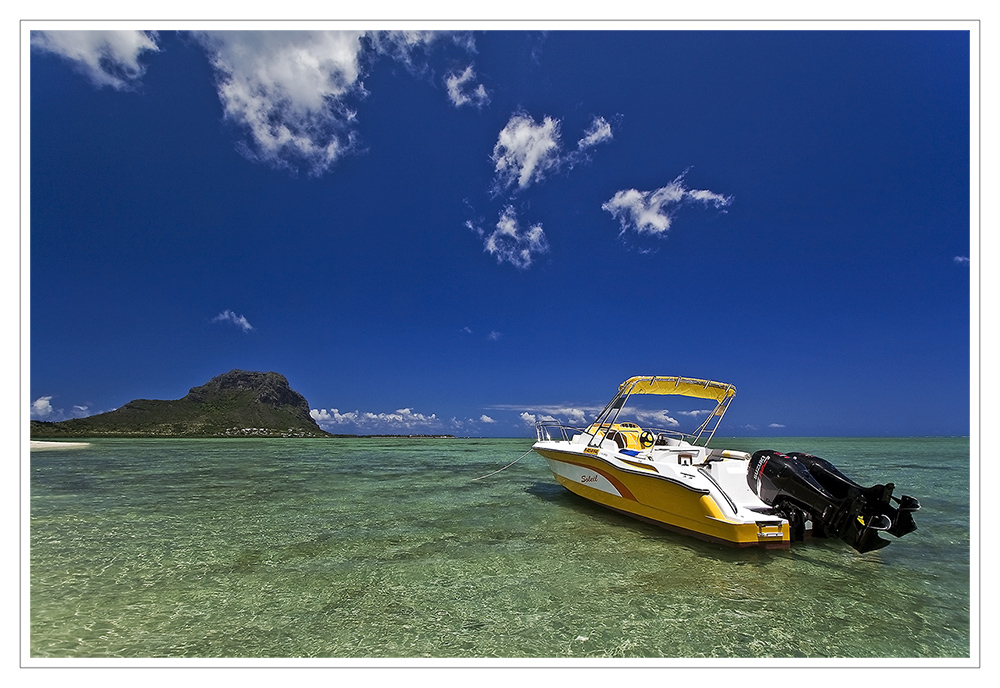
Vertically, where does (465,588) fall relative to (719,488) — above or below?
below

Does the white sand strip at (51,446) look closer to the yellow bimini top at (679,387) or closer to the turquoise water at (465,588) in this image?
the turquoise water at (465,588)

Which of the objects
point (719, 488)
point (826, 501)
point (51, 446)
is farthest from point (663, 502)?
point (51, 446)

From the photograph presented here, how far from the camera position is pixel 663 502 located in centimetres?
783

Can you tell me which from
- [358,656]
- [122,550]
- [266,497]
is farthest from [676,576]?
[266,497]

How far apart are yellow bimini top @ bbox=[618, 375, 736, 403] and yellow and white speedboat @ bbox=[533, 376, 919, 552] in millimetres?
23

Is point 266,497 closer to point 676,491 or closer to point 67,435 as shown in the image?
point 676,491

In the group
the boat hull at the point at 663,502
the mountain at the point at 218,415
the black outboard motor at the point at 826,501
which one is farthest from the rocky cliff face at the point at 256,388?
the black outboard motor at the point at 826,501

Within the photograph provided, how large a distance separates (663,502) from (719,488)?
1064 mm

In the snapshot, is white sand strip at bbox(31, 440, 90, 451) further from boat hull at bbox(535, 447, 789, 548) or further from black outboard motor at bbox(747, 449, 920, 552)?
black outboard motor at bbox(747, 449, 920, 552)

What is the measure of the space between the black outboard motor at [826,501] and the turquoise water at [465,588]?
581 mm

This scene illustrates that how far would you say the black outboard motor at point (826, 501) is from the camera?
6469 millimetres

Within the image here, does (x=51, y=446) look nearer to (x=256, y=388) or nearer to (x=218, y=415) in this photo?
(x=218, y=415)

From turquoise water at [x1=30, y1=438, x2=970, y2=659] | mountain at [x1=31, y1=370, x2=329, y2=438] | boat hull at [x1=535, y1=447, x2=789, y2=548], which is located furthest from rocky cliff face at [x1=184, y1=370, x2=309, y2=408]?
boat hull at [x1=535, y1=447, x2=789, y2=548]

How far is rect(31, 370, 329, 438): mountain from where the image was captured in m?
65.1
